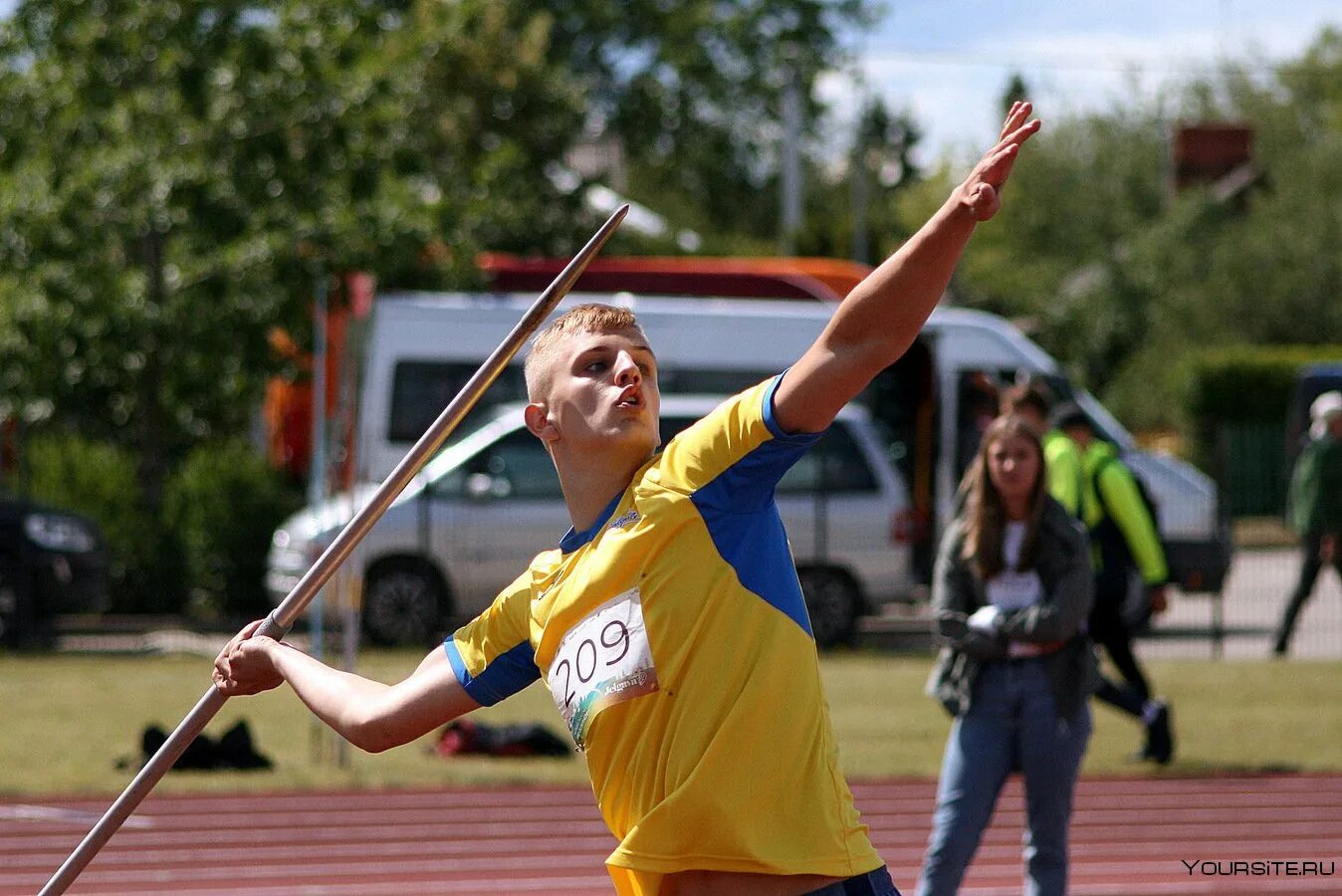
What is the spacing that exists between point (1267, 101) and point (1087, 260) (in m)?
7.84

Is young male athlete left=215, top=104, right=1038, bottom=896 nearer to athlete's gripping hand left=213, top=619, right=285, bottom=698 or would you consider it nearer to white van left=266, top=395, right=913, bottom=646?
athlete's gripping hand left=213, top=619, right=285, bottom=698

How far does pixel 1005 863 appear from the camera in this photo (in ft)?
26.5

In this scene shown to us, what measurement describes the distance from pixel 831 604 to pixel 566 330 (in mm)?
14131

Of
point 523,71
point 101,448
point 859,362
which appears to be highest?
point 523,71

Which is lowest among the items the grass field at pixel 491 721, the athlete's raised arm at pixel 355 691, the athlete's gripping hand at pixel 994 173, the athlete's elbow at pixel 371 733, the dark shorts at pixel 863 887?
the grass field at pixel 491 721

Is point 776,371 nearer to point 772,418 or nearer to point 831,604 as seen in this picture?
point 831,604

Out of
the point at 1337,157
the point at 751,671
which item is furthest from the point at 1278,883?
the point at 1337,157

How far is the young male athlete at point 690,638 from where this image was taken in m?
3.00

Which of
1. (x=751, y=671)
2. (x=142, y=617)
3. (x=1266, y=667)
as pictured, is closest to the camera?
(x=751, y=671)

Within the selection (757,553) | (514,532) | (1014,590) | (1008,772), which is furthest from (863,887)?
(514,532)

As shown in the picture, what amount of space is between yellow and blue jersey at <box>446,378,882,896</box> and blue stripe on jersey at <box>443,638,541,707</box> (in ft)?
0.92

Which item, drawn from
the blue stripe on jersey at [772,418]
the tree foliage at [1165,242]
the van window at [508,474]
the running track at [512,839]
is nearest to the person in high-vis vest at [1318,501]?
the running track at [512,839]

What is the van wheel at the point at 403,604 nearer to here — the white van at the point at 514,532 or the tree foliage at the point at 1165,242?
the white van at the point at 514,532

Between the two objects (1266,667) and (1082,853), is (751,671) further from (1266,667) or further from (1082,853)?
(1266,667)
